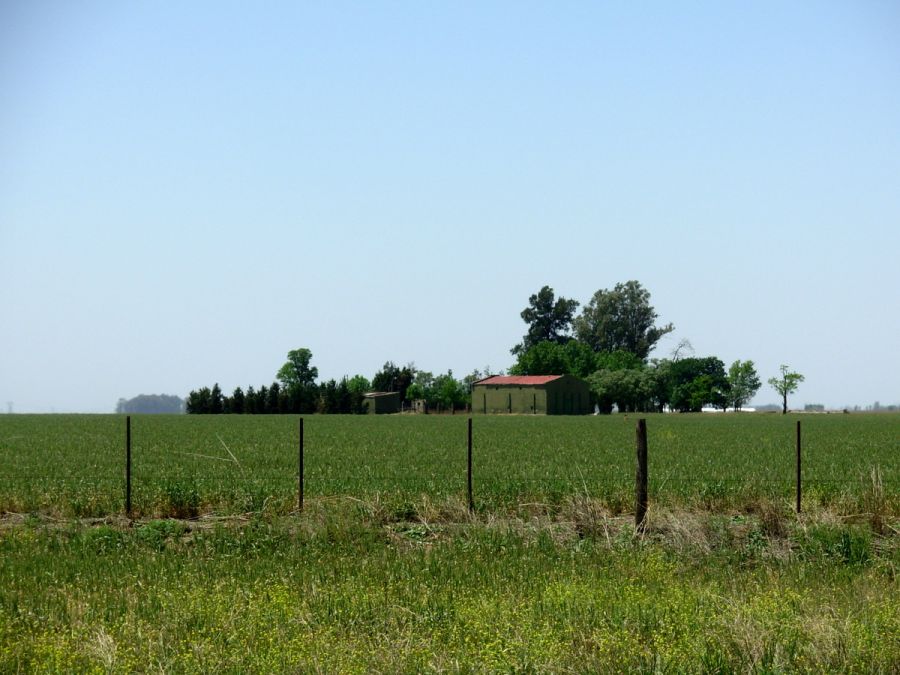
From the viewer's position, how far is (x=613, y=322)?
175625 millimetres

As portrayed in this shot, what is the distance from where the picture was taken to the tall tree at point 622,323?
175000 millimetres

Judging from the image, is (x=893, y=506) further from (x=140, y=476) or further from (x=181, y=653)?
(x=140, y=476)

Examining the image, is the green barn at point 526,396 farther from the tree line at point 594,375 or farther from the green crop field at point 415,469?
the green crop field at point 415,469

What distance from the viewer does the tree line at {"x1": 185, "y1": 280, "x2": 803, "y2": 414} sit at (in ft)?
443

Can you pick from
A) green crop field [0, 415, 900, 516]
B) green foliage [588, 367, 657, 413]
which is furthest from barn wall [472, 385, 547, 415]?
green crop field [0, 415, 900, 516]

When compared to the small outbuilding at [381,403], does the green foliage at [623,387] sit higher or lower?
higher

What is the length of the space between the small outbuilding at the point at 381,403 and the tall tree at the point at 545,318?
3415 cm

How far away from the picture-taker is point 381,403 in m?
145

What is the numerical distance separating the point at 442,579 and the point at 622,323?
167715mm

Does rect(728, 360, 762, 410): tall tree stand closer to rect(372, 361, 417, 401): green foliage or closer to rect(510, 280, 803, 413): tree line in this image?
rect(510, 280, 803, 413): tree line

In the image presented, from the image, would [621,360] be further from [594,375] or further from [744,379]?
[744,379]

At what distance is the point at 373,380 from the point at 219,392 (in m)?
42.0

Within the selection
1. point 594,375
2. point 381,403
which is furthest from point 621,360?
point 381,403

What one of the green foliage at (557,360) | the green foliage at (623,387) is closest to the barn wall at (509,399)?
the green foliage at (623,387)
